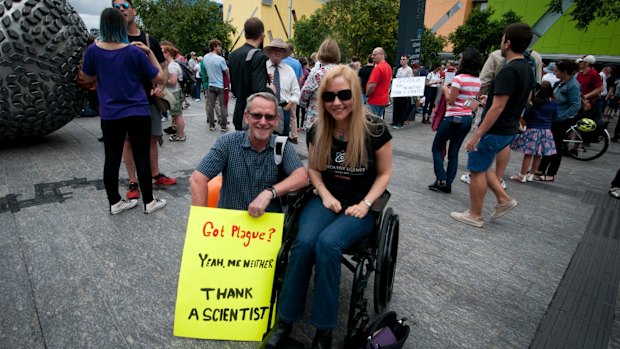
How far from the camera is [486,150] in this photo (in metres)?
3.40

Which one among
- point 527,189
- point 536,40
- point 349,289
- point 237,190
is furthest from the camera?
point 536,40

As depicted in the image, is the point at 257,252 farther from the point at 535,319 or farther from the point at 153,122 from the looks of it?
the point at 153,122

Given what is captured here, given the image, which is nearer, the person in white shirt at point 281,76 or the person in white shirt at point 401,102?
the person in white shirt at point 281,76

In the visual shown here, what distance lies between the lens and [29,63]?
14.7 ft

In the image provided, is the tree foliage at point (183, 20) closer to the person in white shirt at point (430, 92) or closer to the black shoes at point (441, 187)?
the person in white shirt at point (430, 92)

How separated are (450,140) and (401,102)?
4.89 metres

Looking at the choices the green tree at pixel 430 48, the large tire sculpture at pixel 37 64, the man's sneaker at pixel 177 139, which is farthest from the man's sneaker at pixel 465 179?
the green tree at pixel 430 48

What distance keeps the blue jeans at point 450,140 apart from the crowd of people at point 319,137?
1cm

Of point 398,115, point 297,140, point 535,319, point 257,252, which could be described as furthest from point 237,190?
point 398,115

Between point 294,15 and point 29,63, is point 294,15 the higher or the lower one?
the higher one

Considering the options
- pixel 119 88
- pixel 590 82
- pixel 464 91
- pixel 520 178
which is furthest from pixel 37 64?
pixel 590 82

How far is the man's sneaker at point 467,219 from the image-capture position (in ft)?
12.0

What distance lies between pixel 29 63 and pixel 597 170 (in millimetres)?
9116

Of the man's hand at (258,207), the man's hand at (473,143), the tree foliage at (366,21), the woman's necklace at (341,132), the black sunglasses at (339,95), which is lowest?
the man's hand at (258,207)
